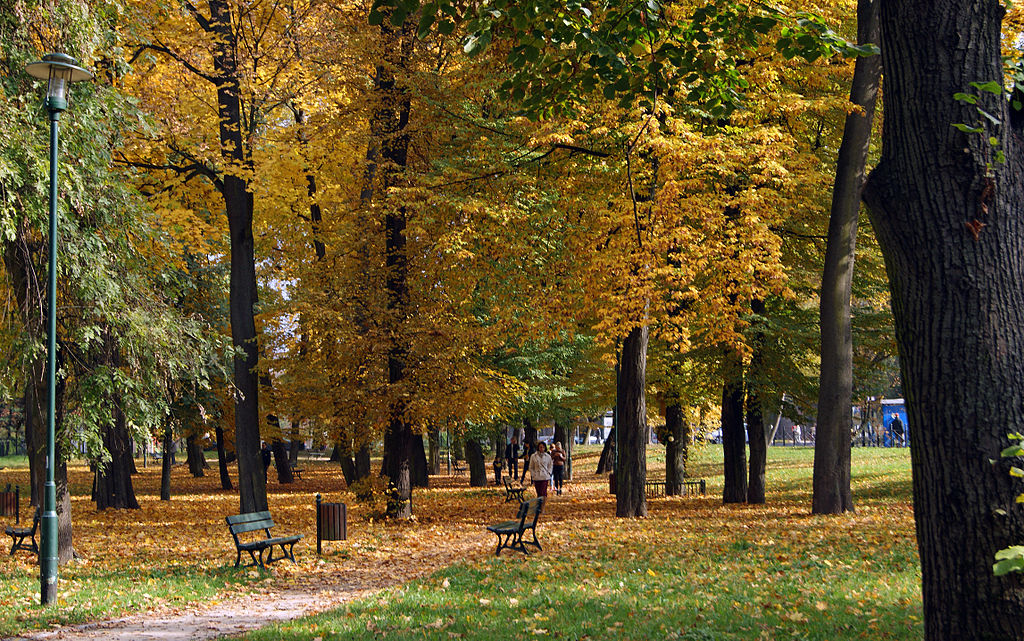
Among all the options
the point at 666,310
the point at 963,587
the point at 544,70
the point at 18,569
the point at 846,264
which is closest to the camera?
the point at 963,587

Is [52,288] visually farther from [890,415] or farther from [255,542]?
[890,415]

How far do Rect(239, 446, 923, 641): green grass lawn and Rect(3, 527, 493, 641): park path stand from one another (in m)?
0.60

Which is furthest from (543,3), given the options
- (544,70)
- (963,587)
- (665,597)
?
(665,597)

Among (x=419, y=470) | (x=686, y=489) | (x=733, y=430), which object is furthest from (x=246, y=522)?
(x=419, y=470)

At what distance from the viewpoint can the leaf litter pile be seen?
8.49 m

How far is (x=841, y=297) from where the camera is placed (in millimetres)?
16953

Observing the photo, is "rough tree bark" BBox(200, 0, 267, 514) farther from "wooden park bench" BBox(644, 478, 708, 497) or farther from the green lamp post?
"wooden park bench" BBox(644, 478, 708, 497)

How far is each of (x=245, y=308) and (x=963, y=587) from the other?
1703 centimetres

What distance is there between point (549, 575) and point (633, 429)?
759cm

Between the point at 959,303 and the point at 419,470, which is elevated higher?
the point at 959,303

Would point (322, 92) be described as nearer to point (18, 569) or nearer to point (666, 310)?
point (666, 310)

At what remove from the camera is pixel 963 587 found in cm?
444

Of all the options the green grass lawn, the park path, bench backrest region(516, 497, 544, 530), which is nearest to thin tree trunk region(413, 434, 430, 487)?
the green grass lawn

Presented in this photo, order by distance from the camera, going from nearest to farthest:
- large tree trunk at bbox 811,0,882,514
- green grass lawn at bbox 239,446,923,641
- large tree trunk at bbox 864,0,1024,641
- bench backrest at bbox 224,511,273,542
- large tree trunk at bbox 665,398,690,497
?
large tree trunk at bbox 864,0,1024,641
green grass lawn at bbox 239,446,923,641
bench backrest at bbox 224,511,273,542
large tree trunk at bbox 811,0,882,514
large tree trunk at bbox 665,398,690,497
